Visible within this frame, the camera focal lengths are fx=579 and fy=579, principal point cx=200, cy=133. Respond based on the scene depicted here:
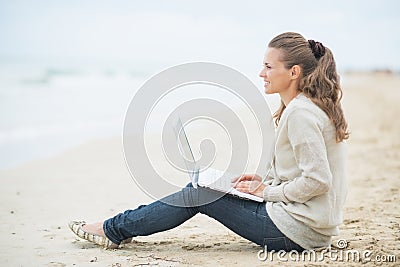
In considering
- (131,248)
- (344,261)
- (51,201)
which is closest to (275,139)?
(344,261)

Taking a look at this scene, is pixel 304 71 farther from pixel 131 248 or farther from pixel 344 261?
pixel 131 248

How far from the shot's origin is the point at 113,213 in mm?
4758

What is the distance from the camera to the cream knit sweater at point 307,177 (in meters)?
2.96

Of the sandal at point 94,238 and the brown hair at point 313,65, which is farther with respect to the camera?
the sandal at point 94,238

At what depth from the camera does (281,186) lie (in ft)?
10.3

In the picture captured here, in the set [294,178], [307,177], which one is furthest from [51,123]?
[307,177]

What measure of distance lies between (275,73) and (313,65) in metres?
0.21

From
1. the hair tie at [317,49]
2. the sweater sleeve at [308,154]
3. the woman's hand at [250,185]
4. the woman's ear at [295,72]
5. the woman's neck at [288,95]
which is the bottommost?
the woman's hand at [250,185]

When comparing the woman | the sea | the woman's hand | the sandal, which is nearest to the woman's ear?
the woman

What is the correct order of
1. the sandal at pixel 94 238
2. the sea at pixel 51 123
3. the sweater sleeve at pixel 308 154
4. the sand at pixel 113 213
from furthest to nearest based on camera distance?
the sea at pixel 51 123 < the sandal at pixel 94 238 < the sand at pixel 113 213 < the sweater sleeve at pixel 308 154

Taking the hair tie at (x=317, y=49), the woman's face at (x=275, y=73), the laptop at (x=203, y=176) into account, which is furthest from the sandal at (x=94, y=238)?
the hair tie at (x=317, y=49)

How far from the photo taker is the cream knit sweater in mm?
2963

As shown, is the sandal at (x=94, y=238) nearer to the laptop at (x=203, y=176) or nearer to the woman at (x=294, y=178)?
the woman at (x=294, y=178)

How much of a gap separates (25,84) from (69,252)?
74.1 ft
